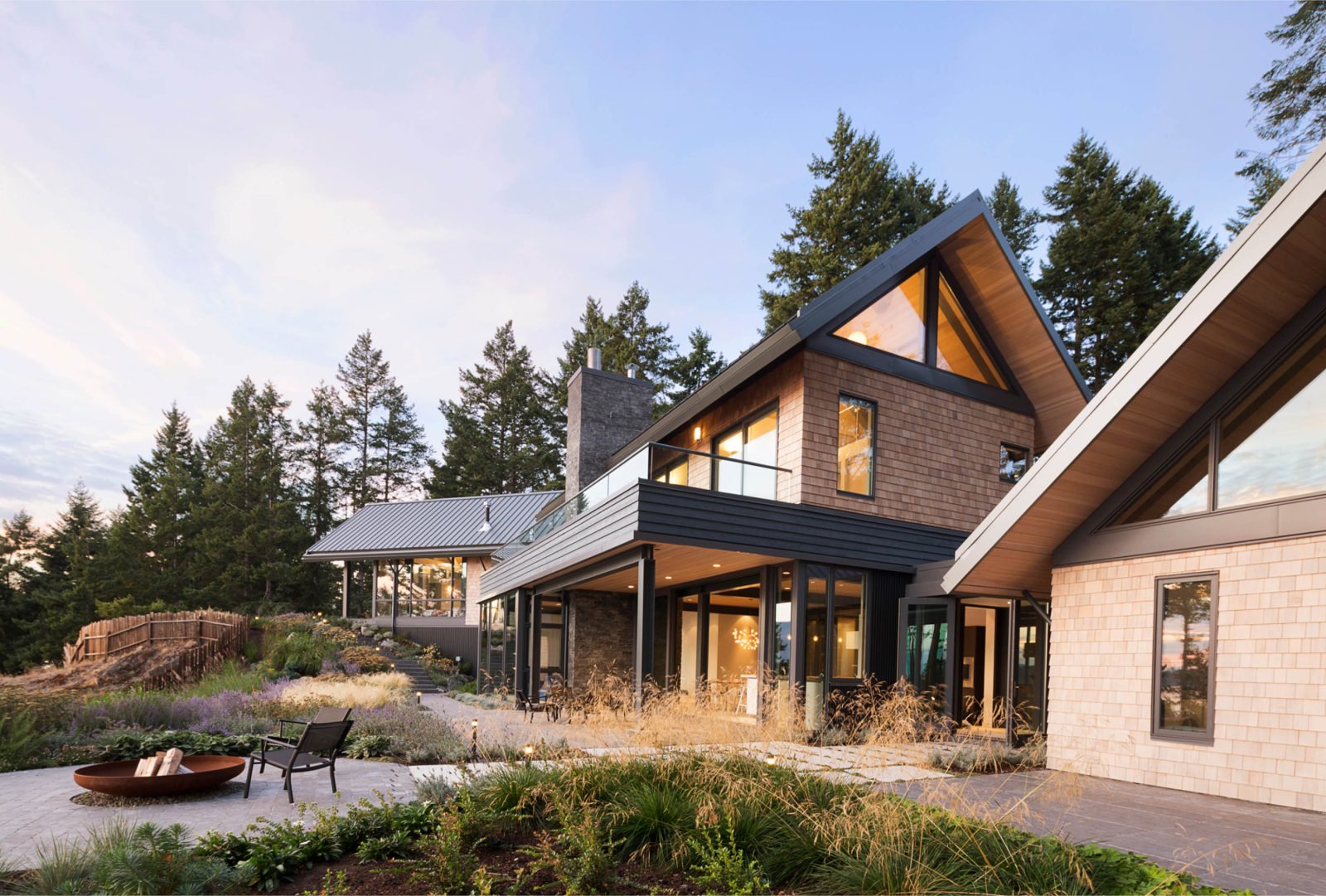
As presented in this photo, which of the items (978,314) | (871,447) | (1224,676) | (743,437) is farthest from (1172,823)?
(978,314)

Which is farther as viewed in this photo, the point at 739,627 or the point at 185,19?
the point at 739,627

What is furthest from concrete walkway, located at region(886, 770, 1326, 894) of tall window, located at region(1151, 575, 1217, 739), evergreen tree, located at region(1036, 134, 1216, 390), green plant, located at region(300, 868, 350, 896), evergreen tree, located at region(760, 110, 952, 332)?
evergreen tree, located at region(760, 110, 952, 332)

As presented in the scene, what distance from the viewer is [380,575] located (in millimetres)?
29953

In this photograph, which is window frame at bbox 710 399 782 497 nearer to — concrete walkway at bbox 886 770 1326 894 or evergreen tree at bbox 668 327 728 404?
concrete walkway at bbox 886 770 1326 894

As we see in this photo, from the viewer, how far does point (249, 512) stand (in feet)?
119

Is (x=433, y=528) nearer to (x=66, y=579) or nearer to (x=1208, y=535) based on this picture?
(x=66, y=579)

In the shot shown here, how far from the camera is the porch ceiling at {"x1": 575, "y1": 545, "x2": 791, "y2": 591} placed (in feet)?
36.1

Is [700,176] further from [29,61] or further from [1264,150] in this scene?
[1264,150]

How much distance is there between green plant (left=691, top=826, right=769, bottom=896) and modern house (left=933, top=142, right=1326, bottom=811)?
200 inches

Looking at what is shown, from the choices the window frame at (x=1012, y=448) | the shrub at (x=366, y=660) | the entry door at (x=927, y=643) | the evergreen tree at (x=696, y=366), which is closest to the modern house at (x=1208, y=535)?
the entry door at (x=927, y=643)

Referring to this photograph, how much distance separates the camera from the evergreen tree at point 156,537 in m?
33.9

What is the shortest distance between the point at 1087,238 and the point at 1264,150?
16.4 ft

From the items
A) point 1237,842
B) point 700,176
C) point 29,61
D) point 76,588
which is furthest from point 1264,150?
point 76,588

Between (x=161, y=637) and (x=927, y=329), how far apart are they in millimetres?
18331
